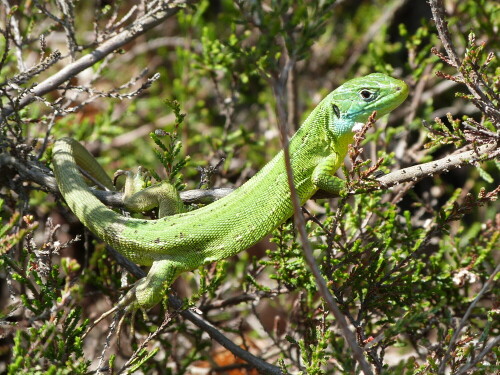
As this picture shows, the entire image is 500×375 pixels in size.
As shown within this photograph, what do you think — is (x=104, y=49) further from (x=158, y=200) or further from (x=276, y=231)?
(x=276, y=231)

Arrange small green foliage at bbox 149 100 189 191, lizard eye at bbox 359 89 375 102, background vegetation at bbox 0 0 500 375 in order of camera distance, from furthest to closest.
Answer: lizard eye at bbox 359 89 375 102
small green foliage at bbox 149 100 189 191
background vegetation at bbox 0 0 500 375

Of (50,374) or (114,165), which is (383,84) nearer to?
(50,374)

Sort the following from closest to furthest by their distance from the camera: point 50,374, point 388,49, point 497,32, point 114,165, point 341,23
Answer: point 50,374 → point 497,32 → point 388,49 → point 114,165 → point 341,23

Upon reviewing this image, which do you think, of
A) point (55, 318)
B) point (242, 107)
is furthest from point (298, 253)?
point (242, 107)

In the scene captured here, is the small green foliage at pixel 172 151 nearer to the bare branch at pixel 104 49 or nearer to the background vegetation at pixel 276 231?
the background vegetation at pixel 276 231

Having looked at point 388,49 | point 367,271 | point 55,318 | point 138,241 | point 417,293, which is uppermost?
point 388,49

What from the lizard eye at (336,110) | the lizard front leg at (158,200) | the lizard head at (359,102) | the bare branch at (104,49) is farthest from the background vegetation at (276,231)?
the lizard eye at (336,110)

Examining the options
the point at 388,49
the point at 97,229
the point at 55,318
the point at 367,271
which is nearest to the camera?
the point at 55,318

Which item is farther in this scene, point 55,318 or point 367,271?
point 367,271

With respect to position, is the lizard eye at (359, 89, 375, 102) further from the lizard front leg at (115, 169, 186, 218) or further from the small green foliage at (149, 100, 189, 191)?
the lizard front leg at (115, 169, 186, 218)

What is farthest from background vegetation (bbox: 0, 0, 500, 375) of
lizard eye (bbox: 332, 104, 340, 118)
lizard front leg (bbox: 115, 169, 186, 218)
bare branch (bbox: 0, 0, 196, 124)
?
lizard eye (bbox: 332, 104, 340, 118)
